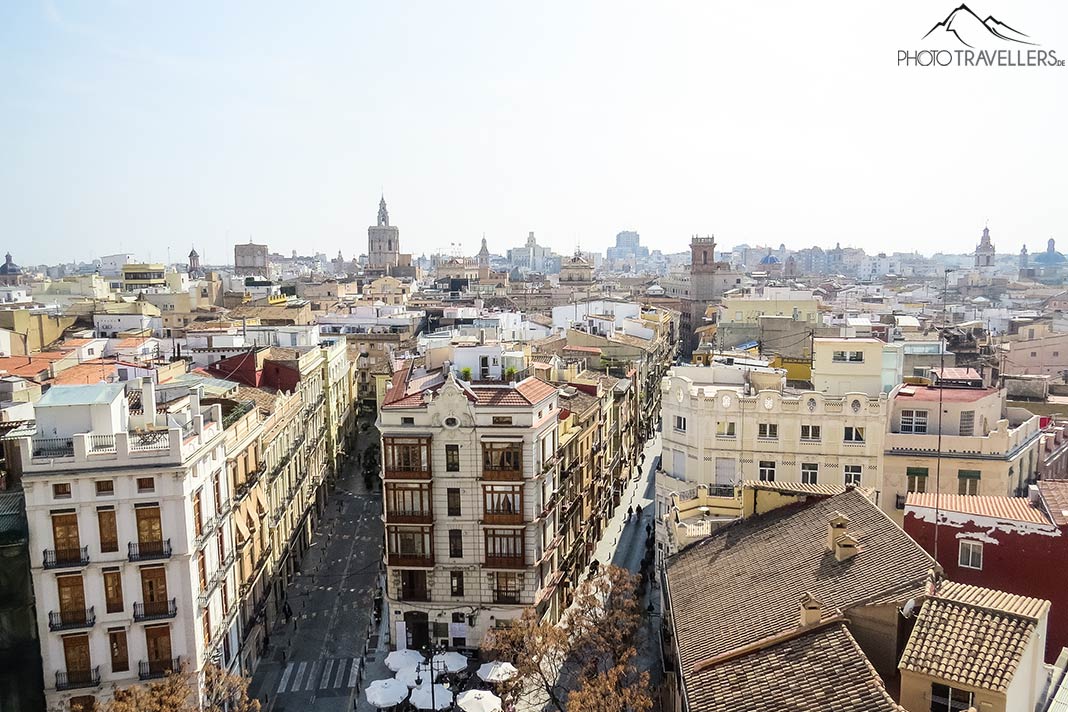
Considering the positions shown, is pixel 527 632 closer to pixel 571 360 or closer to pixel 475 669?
pixel 475 669

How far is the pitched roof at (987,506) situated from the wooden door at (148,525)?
2878 centimetres

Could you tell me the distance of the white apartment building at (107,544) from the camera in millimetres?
33844

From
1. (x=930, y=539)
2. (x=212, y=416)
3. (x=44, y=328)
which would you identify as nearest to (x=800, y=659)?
(x=930, y=539)

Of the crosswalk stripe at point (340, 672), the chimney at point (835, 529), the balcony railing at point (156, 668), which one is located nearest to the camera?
the chimney at point (835, 529)

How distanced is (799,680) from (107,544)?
26789 mm

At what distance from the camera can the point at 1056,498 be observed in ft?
103

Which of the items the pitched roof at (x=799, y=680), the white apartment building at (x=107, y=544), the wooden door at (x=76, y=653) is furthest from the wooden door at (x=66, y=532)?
the pitched roof at (x=799, y=680)

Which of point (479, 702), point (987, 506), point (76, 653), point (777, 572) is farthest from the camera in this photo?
point (479, 702)

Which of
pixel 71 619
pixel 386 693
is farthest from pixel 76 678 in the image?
pixel 386 693

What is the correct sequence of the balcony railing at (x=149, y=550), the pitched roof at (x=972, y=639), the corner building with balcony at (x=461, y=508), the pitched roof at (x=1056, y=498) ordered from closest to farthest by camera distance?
the pitched roof at (x=972, y=639)
the pitched roof at (x=1056, y=498)
the balcony railing at (x=149, y=550)
the corner building with balcony at (x=461, y=508)

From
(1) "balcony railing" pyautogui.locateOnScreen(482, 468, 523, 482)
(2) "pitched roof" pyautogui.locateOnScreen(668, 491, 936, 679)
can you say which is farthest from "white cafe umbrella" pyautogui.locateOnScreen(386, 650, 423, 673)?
(2) "pitched roof" pyautogui.locateOnScreen(668, 491, 936, 679)

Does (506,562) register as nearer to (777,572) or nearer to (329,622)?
(329,622)

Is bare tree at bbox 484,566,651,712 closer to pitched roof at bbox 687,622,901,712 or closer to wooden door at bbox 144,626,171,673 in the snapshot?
pitched roof at bbox 687,622,901,712

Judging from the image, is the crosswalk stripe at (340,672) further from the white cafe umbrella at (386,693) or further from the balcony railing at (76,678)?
the balcony railing at (76,678)
